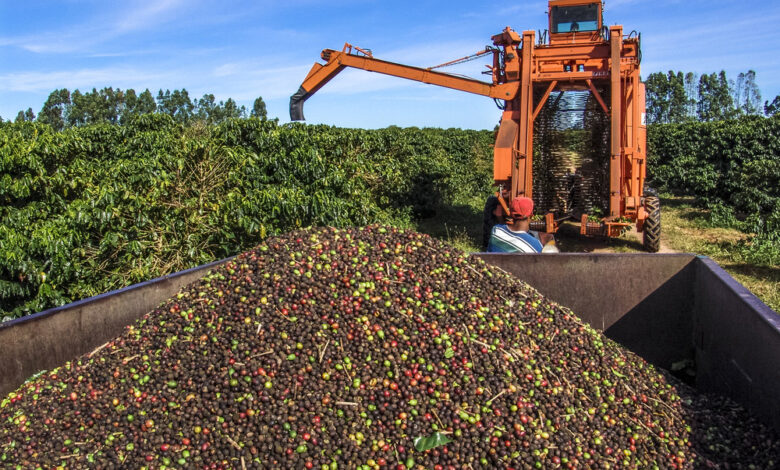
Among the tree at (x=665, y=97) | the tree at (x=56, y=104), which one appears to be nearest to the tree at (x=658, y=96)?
the tree at (x=665, y=97)

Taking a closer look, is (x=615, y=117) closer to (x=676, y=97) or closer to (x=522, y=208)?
(x=522, y=208)

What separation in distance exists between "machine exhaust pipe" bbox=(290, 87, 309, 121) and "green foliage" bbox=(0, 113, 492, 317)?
2499 millimetres

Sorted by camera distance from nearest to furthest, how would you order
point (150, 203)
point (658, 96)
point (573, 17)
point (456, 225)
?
point (150, 203) < point (573, 17) < point (456, 225) < point (658, 96)

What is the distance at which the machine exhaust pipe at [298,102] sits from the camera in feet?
31.0

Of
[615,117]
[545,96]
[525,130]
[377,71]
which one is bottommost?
[525,130]

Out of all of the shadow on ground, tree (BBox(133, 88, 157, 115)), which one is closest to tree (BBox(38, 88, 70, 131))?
tree (BBox(133, 88, 157, 115))

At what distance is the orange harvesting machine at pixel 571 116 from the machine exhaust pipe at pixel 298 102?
1152 mm

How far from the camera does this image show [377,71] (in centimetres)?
888

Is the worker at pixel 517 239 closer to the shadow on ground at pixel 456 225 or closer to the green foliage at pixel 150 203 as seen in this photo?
the green foliage at pixel 150 203

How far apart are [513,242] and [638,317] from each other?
1.22m

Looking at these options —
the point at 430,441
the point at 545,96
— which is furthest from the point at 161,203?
the point at 545,96

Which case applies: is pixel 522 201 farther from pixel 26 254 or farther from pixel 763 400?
pixel 26 254

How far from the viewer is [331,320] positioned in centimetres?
271

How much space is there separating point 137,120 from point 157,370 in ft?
23.0
